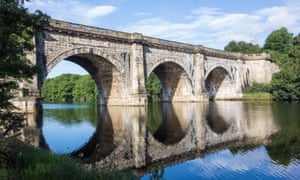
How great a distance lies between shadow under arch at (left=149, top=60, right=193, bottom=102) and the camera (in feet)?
157

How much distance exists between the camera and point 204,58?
5100cm

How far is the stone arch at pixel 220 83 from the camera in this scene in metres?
59.3

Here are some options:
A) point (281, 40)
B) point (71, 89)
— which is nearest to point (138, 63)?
point (281, 40)

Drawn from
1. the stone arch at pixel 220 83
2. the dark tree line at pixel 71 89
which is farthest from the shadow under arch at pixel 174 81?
the dark tree line at pixel 71 89

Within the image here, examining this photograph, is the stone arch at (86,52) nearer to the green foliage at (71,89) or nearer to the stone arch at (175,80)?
the stone arch at (175,80)

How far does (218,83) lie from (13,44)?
59.2 metres

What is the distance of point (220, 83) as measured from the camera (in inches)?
2473

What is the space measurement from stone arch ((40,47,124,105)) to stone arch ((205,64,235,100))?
2650 centimetres

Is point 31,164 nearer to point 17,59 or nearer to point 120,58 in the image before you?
point 17,59

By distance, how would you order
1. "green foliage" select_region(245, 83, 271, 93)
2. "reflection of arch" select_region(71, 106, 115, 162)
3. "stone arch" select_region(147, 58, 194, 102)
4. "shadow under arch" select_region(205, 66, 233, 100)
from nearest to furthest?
"reflection of arch" select_region(71, 106, 115, 162) → "stone arch" select_region(147, 58, 194, 102) → "green foliage" select_region(245, 83, 271, 93) → "shadow under arch" select_region(205, 66, 233, 100)

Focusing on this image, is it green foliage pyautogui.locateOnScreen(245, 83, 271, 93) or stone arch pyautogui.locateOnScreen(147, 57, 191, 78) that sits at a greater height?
stone arch pyautogui.locateOnScreen(147, 57, 191, 78)

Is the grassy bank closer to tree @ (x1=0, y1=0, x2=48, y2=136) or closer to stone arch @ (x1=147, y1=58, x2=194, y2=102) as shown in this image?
tree @ (x1=0, y1=0, x2=48, y2=136)

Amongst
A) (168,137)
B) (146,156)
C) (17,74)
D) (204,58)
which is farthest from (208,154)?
(204,58)

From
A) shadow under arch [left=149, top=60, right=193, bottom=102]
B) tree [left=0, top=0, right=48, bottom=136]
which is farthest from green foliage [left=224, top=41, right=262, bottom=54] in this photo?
tree [left=0, top=0, right=48, bottom=136]
